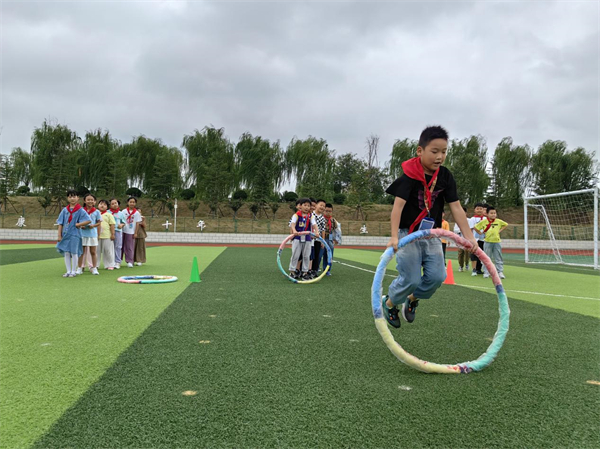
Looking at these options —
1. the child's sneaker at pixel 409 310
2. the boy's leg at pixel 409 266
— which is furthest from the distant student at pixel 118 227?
the boy's leg at pixel 409 266

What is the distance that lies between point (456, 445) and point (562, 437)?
2.18 ft

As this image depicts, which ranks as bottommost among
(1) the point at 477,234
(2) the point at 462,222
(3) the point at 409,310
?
(3) the point at 409,310

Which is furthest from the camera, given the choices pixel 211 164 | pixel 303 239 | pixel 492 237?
pixel 211 164

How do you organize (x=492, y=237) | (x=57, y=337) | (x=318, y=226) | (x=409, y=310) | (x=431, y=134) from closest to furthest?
1. (x=431, y=134)
2. (x=57, y=337)
3. (x=409, y=310)
4. (x=318, y=226)
5. (x=492, y=237)

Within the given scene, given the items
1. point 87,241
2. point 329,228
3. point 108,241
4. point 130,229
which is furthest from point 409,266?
point 130,229

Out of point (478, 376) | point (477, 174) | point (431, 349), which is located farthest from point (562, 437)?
point (477, 174)

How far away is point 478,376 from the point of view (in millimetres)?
3430

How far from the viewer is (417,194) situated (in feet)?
13.5

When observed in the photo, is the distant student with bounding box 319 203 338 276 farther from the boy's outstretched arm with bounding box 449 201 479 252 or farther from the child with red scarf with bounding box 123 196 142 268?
the boy's outstretched arm with bounding box 449 201 479 252

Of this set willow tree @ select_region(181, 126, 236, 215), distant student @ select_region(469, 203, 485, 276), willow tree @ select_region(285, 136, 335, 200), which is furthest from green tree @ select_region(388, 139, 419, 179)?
distant student @ select_region(469, 203, 485, 276)

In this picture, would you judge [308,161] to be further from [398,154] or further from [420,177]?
[420,177]

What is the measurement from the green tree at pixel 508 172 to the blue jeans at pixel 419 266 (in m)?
50.0

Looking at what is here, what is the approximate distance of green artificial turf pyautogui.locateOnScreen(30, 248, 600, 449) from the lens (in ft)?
7.79

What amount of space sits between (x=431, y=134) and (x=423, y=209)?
73cm
